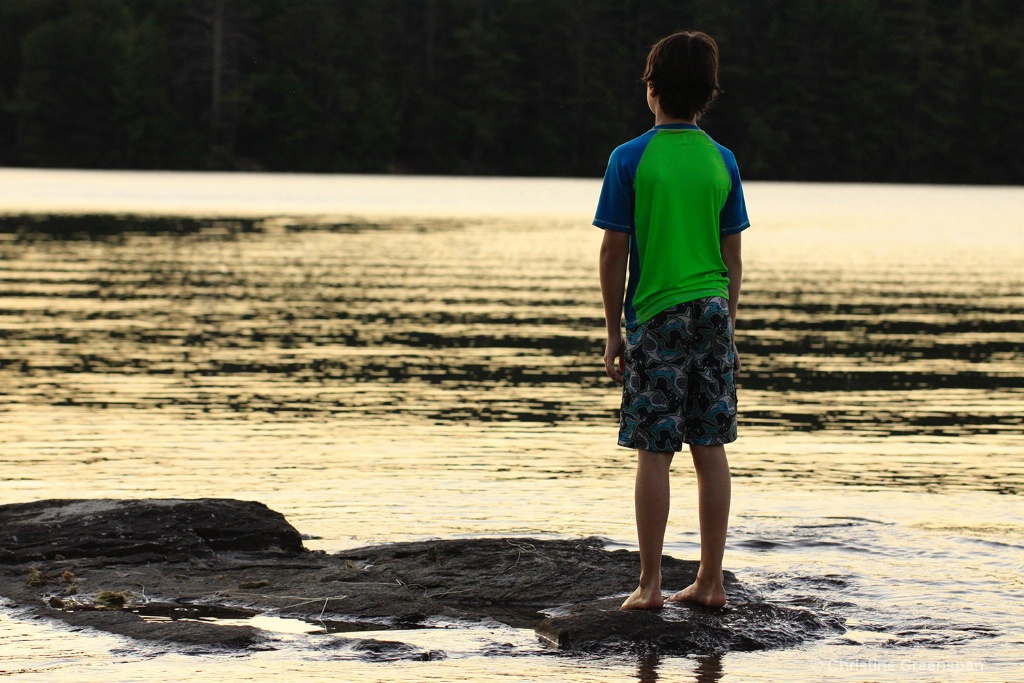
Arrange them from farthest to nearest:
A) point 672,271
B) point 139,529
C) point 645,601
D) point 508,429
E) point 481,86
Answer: point 481,86
point 508,429
point 139,529
point 645,601
point 672,271

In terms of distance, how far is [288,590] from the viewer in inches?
243

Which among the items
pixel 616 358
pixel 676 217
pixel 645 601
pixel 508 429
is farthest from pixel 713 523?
pixel 508 429

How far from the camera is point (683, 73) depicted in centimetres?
566

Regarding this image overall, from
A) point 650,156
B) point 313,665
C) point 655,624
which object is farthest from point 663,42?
point 313,665

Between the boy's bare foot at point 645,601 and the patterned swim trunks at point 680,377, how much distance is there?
0.53 metres

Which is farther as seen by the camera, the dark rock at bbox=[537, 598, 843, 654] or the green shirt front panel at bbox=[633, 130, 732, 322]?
the green shirt front panel at bbox=[633, 130, 732, 322]

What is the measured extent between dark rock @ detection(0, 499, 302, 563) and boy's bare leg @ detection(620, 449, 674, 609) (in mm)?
1799

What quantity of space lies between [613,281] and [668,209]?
1.05ft

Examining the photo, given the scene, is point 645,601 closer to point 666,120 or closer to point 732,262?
point 732,262

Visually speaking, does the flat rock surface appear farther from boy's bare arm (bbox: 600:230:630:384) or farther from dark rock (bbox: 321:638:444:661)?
boy's bare arm (bbox: 600:230:630:384)

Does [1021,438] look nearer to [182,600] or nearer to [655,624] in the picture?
[655,624]

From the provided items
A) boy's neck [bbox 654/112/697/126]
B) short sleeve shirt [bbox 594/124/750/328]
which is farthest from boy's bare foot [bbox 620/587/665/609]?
boy's neck [bbox 654/112/697/126]

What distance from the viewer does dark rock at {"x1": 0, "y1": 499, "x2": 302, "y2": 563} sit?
668 centimetres

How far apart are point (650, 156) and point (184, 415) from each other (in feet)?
20.4
